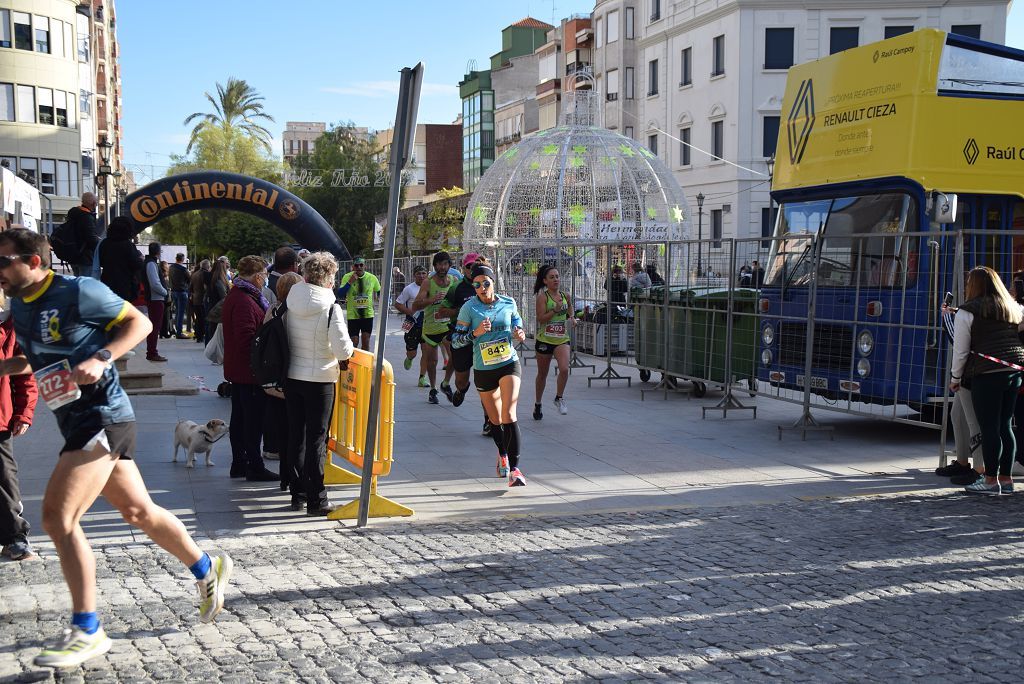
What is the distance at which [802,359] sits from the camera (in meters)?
11.5

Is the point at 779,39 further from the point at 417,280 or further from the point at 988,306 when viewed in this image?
the point at 988,306

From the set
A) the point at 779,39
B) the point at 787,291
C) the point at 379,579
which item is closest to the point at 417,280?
the point at 787,291

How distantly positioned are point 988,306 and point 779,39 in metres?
39.6

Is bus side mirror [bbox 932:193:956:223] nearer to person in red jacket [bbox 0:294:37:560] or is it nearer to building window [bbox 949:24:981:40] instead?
person in red jacket [bbox 0:294:37:560]

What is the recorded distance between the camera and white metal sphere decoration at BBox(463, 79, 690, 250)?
88.8ft

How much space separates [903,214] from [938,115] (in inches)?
39.6

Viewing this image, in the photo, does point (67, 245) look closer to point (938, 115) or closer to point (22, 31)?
point (938, 115)

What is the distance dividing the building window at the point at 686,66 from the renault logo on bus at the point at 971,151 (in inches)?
1559

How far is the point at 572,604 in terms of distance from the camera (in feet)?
18.1

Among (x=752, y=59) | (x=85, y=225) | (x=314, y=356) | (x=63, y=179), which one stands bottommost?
(x=314, y=356)

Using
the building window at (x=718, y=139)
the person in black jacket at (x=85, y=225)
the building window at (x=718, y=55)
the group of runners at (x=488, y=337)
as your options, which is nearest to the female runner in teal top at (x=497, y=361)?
the group of runners at (x=488, y=337)

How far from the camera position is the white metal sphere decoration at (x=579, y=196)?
2708 cm

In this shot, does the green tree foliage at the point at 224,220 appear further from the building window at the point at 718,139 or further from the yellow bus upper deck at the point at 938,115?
the yellow bus upper deck at the point at 938,115

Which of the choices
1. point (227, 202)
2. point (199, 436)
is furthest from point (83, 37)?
point (199, 436)
